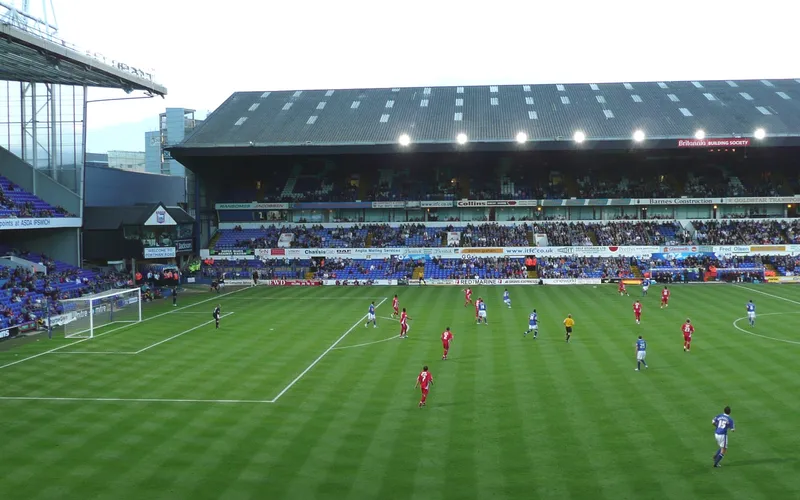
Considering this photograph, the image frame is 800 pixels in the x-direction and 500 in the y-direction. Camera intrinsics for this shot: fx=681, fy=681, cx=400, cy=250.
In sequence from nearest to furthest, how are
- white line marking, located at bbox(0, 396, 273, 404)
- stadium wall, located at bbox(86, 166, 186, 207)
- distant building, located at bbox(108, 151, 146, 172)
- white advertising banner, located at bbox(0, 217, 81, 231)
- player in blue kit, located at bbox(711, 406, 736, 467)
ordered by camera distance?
player in blue kit, located at bbox(711, 406, 736, 467), white line marking, located at bbox(0, 396, 273, 404), white advertising banner, located at bbox(0, 217, 81, 231), stadium wall, located at bbox(86, 166, 186, 207), distant building, located at bbox(108, 151, 146, 172)

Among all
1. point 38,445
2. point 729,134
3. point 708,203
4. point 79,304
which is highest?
point 729,134

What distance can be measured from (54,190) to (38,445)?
152ft

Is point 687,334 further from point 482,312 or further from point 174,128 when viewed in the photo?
point 174,128

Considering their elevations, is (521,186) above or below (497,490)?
above

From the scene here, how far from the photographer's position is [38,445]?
66.7 feet

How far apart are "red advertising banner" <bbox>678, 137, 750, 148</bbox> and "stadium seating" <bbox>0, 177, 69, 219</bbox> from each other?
196ft

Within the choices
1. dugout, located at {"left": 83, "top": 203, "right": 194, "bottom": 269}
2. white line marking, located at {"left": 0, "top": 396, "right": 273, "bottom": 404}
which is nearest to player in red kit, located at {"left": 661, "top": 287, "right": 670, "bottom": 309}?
white line marking, located at {"left": 0, "top": 396, "right": 273, "bottom": 404}

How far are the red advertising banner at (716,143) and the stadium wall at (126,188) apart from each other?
59842 mm

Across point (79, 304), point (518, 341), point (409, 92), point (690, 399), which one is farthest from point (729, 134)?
point (79, 304)

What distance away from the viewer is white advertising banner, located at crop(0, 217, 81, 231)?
165ft

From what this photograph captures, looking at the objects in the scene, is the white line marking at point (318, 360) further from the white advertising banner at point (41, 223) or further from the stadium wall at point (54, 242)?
the stadium wall at point (54, 242)

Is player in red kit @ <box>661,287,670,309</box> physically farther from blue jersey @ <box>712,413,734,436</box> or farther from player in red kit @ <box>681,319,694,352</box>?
blue jersey @ <box>712,413,734,436</box>

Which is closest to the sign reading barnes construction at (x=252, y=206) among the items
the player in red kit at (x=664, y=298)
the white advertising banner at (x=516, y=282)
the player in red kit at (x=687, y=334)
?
the white advertising banner at (x=516, y=282)

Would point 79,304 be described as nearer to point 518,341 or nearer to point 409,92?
point 518,341
